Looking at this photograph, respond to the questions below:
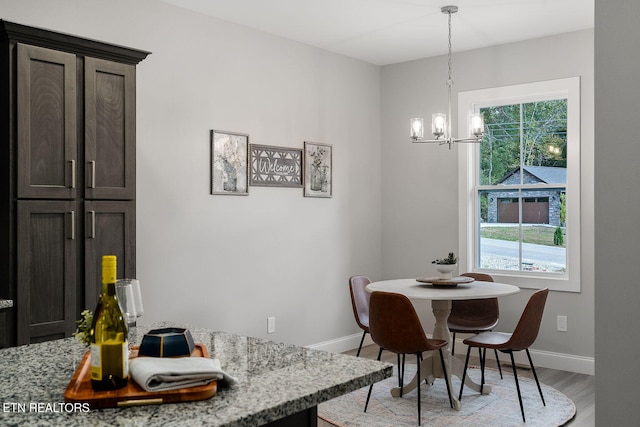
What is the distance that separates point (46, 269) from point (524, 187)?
3806 mm

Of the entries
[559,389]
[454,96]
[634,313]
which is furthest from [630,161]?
[454,96]

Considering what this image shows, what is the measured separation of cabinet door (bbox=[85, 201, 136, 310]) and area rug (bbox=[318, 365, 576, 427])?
61.6 inches

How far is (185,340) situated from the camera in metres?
1.52

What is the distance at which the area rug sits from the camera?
11.9 ft

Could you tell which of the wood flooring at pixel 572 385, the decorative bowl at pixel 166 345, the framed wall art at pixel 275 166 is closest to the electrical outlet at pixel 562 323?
the wood flooring at pixel 572 385

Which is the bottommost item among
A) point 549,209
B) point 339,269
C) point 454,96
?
point 339,269

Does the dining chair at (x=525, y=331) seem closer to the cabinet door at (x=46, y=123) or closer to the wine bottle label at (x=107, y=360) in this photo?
the cabinet door at (x=46, y=123)

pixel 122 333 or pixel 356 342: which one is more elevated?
pixel 122 333

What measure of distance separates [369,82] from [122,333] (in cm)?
485

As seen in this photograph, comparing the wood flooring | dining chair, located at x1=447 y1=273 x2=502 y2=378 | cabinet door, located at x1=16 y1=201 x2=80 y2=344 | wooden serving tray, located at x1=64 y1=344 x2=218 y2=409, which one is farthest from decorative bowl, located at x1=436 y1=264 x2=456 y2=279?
wooden serving tray, located at x1=64 y1=344 x2=218 y2=409

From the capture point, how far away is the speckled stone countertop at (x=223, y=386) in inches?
47.4

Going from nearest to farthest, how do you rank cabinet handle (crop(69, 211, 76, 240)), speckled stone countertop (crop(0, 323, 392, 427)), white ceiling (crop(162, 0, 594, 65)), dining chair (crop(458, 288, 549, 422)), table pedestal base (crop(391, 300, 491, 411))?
speckled stone countertop (crop(0, 323, 392, 427))
cabinet handle (crop(69, 211, 76, 240))
dining chair (crop(458, 288, 549, 422))
table pedestal base (crop(391, 300, 491, 411))
white ceiling (crop(162, 0, 594, 65))

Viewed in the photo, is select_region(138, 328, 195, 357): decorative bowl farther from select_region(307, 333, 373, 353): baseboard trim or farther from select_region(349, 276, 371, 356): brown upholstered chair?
select_region(307, 333, 373, 353): baseboard trim

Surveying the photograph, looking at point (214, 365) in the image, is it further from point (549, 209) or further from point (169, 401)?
point (549, 209)
